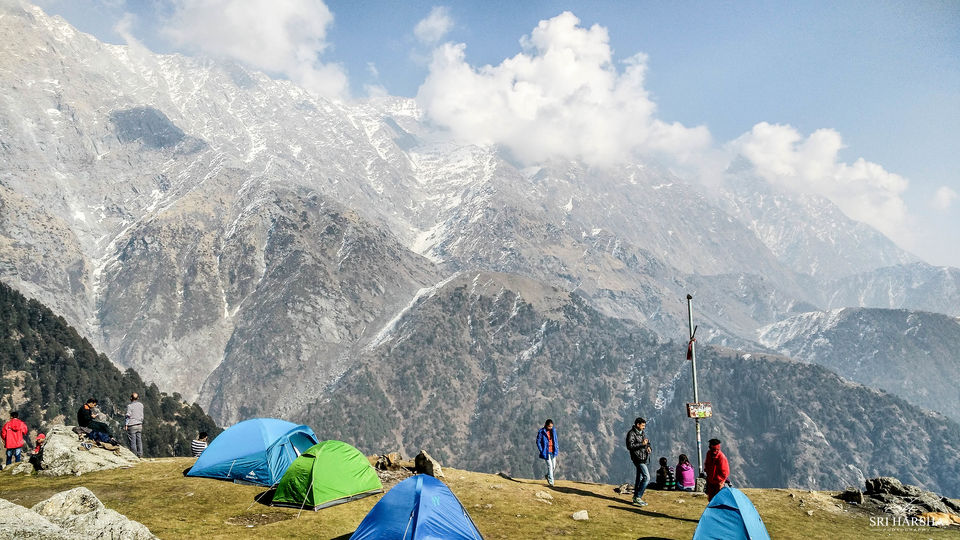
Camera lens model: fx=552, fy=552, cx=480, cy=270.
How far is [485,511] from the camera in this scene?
2761cm

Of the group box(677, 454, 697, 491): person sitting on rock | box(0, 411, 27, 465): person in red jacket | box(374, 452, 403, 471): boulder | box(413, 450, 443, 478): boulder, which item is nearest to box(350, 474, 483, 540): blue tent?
box(413, 450, 443, 478): boulder

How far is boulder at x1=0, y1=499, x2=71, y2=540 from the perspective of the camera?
13031 millimetres

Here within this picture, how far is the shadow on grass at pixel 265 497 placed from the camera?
2802 centimetres

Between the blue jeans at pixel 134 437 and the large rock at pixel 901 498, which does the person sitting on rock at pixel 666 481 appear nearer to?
the large rock at pixel 901 498

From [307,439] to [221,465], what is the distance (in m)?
5.03

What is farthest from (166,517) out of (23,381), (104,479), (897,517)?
(23,381)

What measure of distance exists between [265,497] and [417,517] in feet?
41.7

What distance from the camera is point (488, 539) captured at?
2316 cm

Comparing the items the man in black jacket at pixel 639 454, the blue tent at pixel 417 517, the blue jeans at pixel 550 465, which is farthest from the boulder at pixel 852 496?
the blue tent at pixel 417 517

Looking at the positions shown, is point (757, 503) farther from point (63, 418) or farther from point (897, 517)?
point (63, 418)

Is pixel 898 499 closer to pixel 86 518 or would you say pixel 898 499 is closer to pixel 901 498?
pixel 901 498

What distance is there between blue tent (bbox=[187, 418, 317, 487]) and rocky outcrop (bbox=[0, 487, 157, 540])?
1253 cm

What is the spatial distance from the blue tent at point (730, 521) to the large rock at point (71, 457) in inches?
1326

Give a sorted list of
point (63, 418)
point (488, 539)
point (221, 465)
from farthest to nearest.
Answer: point (63, 418)
point (221, 465)
point (488, 539)
